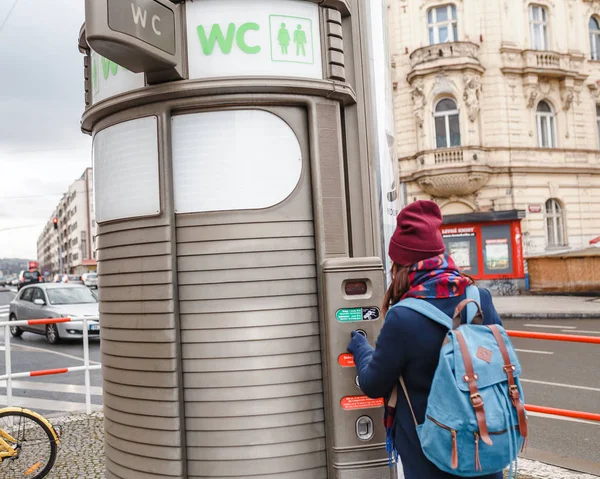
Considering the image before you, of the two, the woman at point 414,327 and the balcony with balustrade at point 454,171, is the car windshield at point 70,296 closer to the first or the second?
the woman at point 414,327

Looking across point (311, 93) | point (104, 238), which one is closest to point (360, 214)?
point (311, 93)

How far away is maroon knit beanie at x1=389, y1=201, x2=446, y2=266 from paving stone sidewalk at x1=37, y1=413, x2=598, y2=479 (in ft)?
9.43

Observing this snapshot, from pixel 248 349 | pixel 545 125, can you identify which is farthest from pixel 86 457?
pixel 545 125

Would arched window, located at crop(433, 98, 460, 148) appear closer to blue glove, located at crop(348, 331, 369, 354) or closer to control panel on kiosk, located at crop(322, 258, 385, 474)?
control panel on kiosk, located at crop(322, 258, 385, 474)

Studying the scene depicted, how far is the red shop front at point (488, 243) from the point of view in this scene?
23484mm

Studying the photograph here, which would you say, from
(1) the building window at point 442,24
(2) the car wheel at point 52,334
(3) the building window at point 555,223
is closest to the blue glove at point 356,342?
(2) the car wheel at point 52,334

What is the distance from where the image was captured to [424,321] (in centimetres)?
238

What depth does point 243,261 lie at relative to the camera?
11.0ft

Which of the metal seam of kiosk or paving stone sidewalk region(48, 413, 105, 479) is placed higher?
the metal seam of kiosk

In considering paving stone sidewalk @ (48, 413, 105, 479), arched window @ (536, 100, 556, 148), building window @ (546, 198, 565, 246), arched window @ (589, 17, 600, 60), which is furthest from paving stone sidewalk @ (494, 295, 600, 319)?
paving stone sidewalk @ (48, 413, 105, 479)

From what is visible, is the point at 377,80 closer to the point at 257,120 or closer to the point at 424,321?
the point at 257,120

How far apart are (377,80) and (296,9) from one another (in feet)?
2.44

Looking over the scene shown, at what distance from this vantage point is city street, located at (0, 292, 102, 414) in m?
7.84

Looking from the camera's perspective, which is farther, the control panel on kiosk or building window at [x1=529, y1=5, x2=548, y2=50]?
building window at [x1=529, y1=5, x2=548, y2=50]
